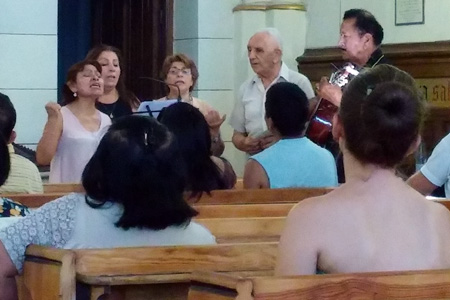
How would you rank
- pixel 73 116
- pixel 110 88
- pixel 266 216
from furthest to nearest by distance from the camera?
pixel 110 88 → pixel 73 116 → pixel 266 216

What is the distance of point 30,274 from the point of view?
3049mm

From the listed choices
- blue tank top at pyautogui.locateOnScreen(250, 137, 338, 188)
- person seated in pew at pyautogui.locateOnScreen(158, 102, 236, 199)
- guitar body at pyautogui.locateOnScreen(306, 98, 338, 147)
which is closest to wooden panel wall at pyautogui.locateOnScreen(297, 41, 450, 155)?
guitar body at pyautogui.locateOnScreen(306, 98, 338, 147)

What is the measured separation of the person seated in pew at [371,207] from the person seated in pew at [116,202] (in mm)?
626

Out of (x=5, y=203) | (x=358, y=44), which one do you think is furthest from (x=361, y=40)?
(x=5, y=203)

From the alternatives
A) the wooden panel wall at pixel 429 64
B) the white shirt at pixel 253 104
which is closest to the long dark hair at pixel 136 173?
the white shirt at pixel 253 104

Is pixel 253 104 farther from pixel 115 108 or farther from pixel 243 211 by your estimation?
pixel 243 211

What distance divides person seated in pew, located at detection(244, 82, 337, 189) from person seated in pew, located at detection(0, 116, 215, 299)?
6.25ft

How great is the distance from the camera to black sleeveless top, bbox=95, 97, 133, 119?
662cm

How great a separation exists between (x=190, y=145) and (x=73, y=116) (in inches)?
76.7

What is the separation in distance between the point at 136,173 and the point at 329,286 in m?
0.88

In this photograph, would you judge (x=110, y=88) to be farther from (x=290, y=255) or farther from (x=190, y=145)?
(x=290, y=255)

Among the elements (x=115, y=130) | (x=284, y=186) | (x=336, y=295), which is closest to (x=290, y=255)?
(x=336, y=295)

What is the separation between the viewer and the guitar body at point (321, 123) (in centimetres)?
617

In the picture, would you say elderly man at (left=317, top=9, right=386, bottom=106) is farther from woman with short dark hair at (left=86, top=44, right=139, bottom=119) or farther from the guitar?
woman with short dark hair at (left=86, top=44, right=139, bottom=119)
